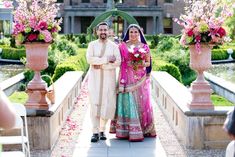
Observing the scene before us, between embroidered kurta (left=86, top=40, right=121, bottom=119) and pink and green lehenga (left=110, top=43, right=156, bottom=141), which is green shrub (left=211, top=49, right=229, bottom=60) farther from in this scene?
embroidered kurta (left=86, top=40, right=121, bottom=119)

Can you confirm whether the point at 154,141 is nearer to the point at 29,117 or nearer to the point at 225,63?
the point at 29,117

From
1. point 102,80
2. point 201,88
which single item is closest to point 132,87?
point 102,80

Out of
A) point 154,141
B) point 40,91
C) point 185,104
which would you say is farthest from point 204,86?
point 40,91

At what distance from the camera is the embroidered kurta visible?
7.82 m

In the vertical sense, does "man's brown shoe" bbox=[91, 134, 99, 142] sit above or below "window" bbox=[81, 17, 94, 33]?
below

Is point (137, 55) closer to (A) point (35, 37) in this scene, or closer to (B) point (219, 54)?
(A) point (35, 37)

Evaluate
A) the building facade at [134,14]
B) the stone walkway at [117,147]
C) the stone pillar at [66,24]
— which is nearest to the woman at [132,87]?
the stone walkway at [117,147]

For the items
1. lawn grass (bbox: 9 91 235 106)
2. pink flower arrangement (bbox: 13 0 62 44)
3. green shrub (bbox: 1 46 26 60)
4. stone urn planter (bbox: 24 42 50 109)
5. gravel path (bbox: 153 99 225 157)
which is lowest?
Result: gravel path (bbox: 153 99 225 157)

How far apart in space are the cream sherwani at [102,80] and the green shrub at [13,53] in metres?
22.2

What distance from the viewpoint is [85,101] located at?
43.7 ft

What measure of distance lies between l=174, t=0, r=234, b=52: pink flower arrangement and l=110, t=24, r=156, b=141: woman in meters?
0.71

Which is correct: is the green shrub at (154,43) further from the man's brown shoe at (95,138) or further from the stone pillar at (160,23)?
the man's brown shoe at (95,138)

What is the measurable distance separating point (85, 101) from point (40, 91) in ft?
18.5

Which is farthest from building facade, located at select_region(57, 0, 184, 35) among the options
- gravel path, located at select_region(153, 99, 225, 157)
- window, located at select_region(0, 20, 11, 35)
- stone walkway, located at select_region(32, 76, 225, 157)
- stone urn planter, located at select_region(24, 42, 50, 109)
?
stone urn planter, located at select_region(24, 42, 50, 109)
